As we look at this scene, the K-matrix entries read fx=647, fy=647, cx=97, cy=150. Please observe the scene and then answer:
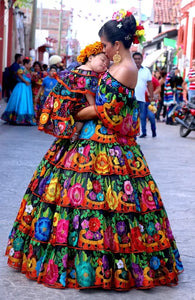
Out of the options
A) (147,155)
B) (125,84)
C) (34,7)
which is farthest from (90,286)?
(34,7)

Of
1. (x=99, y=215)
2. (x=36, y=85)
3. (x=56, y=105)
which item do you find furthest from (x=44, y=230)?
(x=36, y=85)

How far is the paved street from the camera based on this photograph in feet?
13.1

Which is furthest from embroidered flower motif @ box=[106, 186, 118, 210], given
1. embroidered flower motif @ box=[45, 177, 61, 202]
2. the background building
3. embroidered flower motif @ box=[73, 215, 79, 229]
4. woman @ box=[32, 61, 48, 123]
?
the background building

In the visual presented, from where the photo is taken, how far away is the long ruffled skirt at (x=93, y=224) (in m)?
3.95

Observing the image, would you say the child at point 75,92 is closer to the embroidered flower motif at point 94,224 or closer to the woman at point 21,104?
the embroidered flower motif at point 94,224

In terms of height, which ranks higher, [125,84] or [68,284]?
[125,84]

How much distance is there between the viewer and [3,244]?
5.03 metres

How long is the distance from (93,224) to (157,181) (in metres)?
4.55

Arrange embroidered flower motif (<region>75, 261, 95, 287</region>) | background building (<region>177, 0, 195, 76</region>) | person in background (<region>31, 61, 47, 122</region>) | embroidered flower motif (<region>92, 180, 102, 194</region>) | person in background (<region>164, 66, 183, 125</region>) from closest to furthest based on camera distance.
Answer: embroidered flower motif (<region>75, 261, 95, 287</region>) → embroidered flower motif (<region>92, 180, 102, 194</region>) → person in background (<region>31, 61, 47, 122</region>) → person in background (<region>164, 66, 183, 125</region>) → background building (<region>177, 0, 195, 76</region>)

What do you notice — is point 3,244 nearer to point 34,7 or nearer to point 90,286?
point 90,286

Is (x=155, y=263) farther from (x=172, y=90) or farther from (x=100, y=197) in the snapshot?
(x=172, y=90)

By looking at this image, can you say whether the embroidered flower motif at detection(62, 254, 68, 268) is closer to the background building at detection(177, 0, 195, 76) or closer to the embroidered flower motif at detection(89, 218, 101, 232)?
the embroidered flower motif at detection(89, 218, 101, 232)

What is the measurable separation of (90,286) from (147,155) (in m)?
7.40

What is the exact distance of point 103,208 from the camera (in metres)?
3.98
